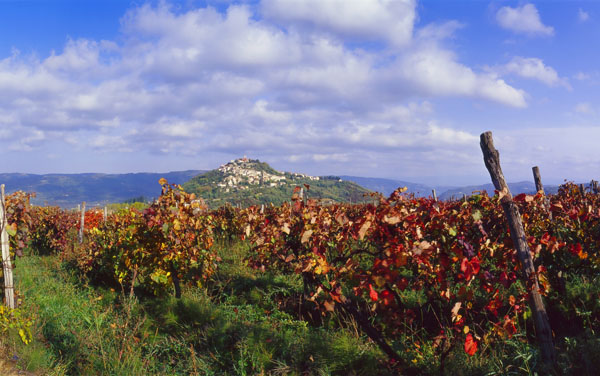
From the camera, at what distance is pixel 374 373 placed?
3.73 meters

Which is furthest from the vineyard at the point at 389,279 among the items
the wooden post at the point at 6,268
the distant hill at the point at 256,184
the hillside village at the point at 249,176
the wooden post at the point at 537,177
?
the hillside village at the point at 249,176

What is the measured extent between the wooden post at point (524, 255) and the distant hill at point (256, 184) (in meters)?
95.5

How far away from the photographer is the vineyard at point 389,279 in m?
3.38

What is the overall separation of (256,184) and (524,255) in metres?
129

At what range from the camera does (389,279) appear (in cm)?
303

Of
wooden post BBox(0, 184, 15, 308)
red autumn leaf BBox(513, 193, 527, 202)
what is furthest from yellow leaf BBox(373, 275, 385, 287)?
wooden post BBox(0, 184, 15, 308)

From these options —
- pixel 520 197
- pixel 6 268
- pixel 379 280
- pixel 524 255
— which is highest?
pixel 520 197

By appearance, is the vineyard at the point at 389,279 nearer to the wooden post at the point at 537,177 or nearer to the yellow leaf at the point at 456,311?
the yellow leaf at the point at 456,311

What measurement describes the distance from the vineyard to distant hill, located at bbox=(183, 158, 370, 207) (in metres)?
92.0

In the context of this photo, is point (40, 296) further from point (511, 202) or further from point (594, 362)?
point (594, 362)

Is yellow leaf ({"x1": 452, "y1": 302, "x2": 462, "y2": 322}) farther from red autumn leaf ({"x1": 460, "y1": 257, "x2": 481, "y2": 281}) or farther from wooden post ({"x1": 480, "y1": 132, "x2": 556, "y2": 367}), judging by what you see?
wooden post ({"x1": 480, "y1": 132, "x2": 556, "y2": 367})

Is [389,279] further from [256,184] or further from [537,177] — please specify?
[256,184]

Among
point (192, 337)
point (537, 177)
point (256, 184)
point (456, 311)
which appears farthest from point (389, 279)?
point (256, 184)

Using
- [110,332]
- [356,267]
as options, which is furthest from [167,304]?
[356,267]
